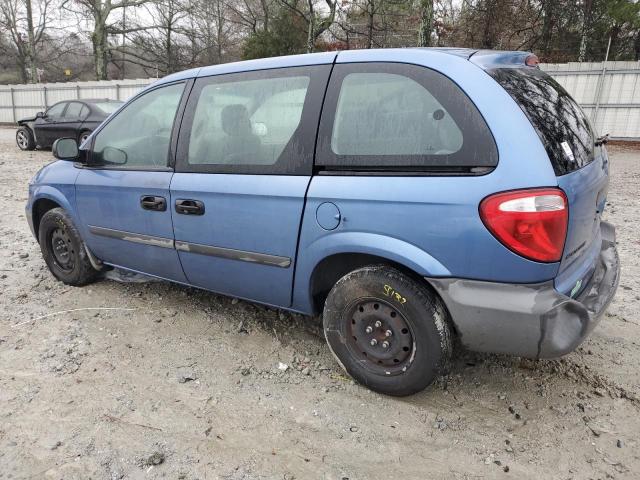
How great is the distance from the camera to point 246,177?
9.57ft

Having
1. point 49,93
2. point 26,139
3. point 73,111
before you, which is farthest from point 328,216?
point 49,93

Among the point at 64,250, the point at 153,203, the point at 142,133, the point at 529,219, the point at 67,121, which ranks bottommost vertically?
the point at 64,250

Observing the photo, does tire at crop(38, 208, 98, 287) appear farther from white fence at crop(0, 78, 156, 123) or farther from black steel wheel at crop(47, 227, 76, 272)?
white fence at crop(0, 78, 156, 123)

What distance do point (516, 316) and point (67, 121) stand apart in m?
13.4

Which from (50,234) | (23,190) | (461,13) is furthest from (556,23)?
(50,234)

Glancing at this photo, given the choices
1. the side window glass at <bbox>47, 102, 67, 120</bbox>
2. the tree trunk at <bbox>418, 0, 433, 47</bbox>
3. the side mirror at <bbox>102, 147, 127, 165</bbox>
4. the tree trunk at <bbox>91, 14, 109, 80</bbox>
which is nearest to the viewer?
the side mirror at <bbox>102, 147, 127, 165</bbox>

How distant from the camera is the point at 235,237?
118 inches

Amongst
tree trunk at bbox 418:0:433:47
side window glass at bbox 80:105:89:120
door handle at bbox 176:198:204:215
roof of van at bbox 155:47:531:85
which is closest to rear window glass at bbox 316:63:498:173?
roof of van at bbox 155:47:531:85

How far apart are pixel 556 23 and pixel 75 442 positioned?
26.3 m

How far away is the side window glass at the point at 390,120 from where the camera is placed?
2.36 meters

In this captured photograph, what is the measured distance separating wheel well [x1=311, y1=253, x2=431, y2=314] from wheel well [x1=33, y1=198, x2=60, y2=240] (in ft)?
8.72

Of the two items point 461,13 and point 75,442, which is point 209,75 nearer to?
point 75,442

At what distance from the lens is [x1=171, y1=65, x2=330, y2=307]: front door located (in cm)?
277

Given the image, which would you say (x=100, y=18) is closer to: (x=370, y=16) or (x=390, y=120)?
(x=370, y=16)
